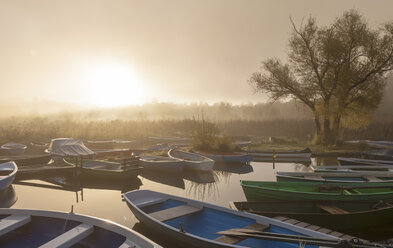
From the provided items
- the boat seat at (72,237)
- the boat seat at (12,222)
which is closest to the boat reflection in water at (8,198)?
the boat seat at (12,222)

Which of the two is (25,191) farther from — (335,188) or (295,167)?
(295,167)

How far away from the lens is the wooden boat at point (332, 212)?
8.62 m

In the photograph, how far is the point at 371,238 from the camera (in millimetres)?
8523

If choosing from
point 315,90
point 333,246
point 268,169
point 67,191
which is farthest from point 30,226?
point 315,90

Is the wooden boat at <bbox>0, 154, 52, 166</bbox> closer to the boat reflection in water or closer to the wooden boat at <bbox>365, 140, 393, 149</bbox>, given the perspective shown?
the boat reflection in water

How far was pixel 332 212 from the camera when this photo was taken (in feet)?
29.8

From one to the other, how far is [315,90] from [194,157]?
18356 millimetres

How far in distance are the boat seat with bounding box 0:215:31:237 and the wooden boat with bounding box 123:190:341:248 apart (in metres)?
2.96

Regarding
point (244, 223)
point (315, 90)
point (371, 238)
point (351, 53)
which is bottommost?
point (371, 238)

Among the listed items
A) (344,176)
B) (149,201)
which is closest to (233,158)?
(344,176)

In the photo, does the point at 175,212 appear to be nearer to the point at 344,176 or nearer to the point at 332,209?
the point at 332,209

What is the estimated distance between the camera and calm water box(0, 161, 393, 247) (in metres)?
11.2

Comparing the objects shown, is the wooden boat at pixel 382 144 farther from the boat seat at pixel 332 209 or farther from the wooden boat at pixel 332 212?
the boat seat at pixel 332 209

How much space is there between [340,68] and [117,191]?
26.8 m
